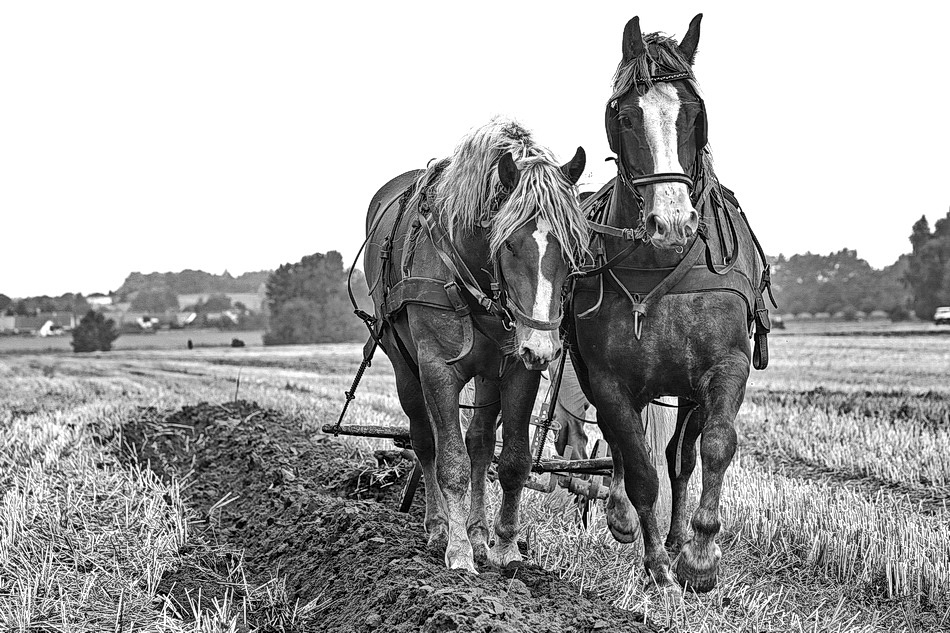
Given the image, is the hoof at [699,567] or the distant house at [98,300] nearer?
the hoof at [699,567]

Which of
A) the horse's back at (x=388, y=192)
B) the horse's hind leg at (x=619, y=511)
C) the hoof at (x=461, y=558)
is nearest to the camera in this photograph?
the hoof at (x=461, y=558)

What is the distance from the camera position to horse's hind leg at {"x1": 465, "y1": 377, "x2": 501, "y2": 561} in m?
5.30

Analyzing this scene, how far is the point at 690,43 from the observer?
496 cm

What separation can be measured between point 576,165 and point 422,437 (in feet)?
7.01

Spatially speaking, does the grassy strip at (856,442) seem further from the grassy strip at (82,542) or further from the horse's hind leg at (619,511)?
the grassy strip at (82,542)

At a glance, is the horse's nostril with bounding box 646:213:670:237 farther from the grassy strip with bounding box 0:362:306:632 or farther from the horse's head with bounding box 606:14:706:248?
the grassy strip with bounding box 0:362:306:632

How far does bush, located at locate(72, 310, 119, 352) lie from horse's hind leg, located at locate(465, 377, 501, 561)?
58711 mm

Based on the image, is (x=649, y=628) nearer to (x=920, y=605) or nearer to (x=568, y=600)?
(x=568, y=600)

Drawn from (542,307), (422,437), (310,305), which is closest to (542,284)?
(542,307)

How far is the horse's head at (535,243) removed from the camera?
453 centimetres

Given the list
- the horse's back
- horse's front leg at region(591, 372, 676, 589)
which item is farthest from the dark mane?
the horse's back

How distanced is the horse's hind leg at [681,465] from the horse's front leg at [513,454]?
2.74ft

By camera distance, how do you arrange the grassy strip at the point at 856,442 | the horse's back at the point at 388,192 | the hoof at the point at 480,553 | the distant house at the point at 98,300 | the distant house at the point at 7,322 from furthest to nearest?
1. the distant house at the point at 98,300
2. the distant house at the point at 7,322
3. the grassy strip at the point at 856,442
4. the horse's back at the point at 388,192
5. the hoof at the point at 480,553

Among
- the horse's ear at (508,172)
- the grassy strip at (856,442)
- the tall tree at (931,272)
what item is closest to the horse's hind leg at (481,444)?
the horse's ear at (508,172)
